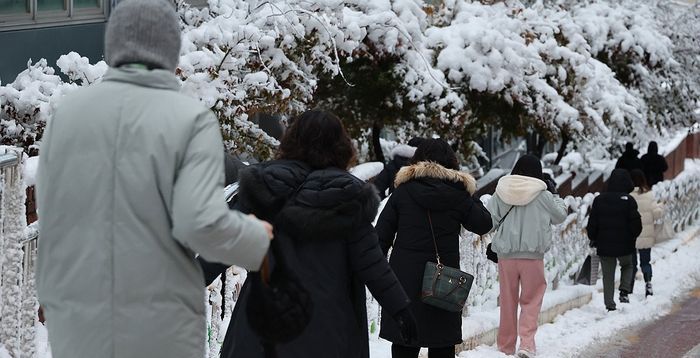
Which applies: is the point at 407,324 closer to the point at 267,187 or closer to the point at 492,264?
the point at 267,187

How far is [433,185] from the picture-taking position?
727 cm

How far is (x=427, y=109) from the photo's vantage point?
14531 millimetres

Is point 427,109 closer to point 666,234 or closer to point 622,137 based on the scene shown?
point 666,234

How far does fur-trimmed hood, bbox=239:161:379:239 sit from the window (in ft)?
21.8

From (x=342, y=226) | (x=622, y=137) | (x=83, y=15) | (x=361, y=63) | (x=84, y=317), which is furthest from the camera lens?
(x=622, y=137)

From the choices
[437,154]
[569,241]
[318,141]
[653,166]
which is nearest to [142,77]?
[318,141]

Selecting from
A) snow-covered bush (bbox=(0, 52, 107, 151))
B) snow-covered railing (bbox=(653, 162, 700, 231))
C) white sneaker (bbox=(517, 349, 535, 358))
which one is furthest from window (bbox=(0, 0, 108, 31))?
snow-covered railing (bbox=(653, 162, 700, 231))

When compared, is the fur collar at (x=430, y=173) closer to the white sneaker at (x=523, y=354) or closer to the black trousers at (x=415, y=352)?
the black trousers at (x=415, y=352)

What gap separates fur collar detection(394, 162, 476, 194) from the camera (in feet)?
23.8

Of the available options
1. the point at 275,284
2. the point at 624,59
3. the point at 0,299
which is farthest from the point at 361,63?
the point at 275,284

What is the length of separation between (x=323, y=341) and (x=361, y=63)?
9.58 meters

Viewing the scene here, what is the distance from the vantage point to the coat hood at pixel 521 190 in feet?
29.9

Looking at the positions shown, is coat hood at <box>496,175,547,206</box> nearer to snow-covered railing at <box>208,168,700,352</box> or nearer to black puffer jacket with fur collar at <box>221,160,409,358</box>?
snow-covered railing at <box>208,168,700,352</box>

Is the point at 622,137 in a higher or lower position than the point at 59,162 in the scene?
lower
